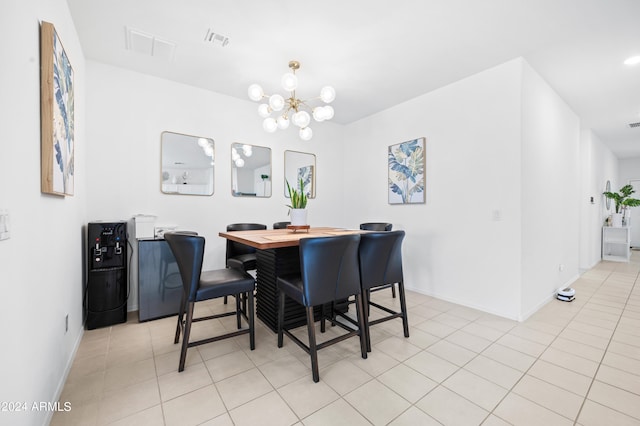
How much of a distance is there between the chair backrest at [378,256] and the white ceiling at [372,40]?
1888mm

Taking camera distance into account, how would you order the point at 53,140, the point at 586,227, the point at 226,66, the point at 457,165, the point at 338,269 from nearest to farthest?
1. the point at 53,140
2. the point at 338,269
3. the point at 226,66
4. the point at 457,165
5. the point at 586,227

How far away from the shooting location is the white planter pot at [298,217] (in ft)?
9.33

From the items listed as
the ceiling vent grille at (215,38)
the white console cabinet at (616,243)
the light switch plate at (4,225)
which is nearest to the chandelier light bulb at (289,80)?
the ceiling vent grille at (215,38)

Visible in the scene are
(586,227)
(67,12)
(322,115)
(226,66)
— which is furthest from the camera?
(586,227)

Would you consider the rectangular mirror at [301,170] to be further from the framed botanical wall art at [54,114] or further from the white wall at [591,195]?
the white wall at [591,195]

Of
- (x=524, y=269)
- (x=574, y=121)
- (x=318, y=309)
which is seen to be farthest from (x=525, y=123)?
(x=318, y=309)

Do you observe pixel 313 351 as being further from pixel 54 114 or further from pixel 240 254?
pixel 54 114

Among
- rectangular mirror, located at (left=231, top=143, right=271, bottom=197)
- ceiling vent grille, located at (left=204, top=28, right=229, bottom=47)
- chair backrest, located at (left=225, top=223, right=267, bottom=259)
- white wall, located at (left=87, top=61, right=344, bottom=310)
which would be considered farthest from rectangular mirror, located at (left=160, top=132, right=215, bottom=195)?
ceiling vent grille, located at (left=204, top=28, right=229, bottom=47)

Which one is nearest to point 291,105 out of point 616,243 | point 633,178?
point 616,243

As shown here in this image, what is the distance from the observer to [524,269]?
297 centimetres

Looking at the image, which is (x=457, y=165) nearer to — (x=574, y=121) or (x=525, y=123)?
(x=525, y=123)

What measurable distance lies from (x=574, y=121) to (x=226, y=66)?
544 centimetres

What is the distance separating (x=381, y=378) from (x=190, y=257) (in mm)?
1628

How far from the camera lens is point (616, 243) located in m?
6.48
